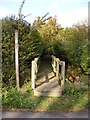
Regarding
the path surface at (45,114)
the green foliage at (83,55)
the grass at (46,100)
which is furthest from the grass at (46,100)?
the green foliage at (83,55)

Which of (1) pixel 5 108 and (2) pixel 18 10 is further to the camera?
(2) pixel 18 10

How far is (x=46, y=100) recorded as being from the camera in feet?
11.6

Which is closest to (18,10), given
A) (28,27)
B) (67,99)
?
(28,27)

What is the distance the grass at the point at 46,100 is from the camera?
319 centimetres

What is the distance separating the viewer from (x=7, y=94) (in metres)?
3.60

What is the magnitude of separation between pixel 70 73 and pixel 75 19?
14.6ft

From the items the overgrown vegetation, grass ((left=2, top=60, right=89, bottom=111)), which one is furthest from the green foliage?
grass ((left=2, top=60, right=89, bottom=111))

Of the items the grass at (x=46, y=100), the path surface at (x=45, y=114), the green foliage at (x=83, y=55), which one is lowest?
Result: the path surface at (x=45, y=114)

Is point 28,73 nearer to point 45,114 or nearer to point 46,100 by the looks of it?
point 46,100

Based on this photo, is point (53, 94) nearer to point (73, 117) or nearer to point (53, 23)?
point (73, 117)

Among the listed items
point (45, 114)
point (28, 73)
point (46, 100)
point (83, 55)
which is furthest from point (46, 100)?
point (83, 55)

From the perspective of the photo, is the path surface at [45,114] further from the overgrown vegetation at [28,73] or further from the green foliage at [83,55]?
the green foliage at [83,55]

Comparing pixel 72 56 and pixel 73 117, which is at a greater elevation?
pixel 72 56

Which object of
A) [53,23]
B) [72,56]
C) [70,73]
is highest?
[53,23]
